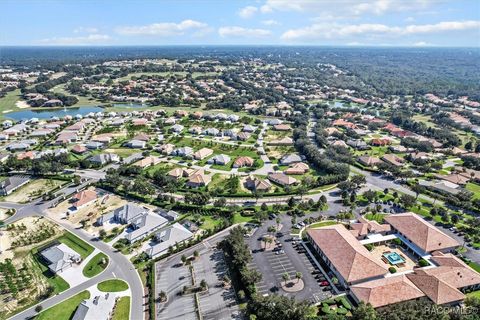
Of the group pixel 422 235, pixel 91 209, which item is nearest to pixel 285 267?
pixel 422 235

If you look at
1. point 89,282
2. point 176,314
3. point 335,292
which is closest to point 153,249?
point 89,282

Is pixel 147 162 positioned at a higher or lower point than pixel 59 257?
higher

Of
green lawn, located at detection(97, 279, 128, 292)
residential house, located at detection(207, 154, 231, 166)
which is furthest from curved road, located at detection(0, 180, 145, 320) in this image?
residential house, located at detection(207, 154, 231, 166)

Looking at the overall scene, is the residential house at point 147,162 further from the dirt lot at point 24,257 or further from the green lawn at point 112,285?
the green lawn at point 112,285

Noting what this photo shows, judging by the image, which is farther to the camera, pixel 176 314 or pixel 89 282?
pixel 89 282

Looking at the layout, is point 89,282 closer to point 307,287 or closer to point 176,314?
point 176,314

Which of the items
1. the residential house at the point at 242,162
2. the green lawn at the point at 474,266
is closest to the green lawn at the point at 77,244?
the residential house at the point at 242,162

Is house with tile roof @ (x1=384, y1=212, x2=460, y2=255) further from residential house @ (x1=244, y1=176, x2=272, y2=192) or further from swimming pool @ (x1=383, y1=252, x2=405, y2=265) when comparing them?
residential house @ (x1=244, y1=176, x2=272, y2=192)

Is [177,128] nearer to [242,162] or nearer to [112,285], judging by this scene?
[242,162]
